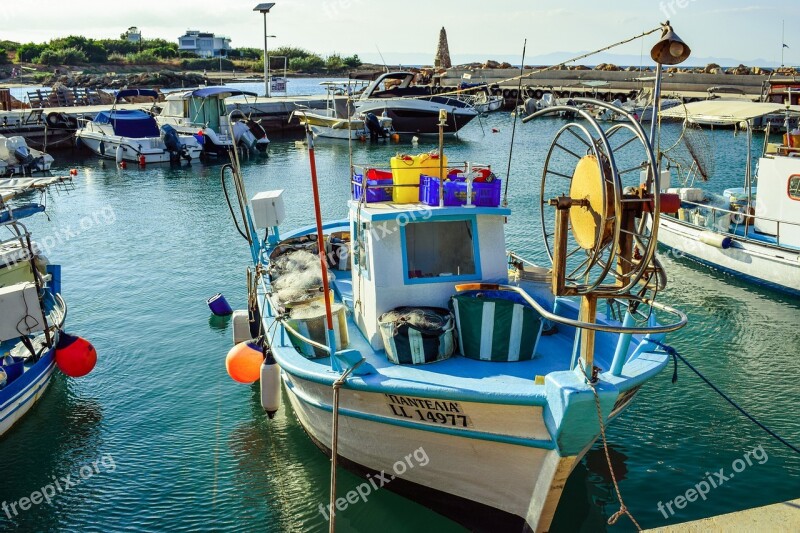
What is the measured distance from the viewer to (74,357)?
1145 cm

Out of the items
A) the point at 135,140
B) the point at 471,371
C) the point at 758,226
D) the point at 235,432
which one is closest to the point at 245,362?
the point at 235,432

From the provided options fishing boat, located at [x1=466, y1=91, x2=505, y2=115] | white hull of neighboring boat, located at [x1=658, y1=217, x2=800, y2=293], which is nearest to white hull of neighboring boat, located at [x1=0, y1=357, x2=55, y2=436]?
white hull of neighboring boat, located at [x1=658, y1=217, x2=800, y2=293]

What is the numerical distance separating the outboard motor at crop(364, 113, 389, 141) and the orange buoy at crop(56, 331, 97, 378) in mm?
33405

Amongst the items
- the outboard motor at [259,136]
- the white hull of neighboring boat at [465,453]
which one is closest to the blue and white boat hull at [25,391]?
the white hull of neighboring boat at [465,453]

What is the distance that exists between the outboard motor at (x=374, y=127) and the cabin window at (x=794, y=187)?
2939 cm

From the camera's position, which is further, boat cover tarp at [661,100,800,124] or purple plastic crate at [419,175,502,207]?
boat cover tarp at [661,100,800,124]

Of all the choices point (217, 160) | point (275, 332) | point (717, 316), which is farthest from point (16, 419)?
point (217, 160)

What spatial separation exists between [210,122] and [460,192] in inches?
1329

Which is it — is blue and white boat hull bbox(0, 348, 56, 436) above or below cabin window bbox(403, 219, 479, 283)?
below

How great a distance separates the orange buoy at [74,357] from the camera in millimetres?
11445

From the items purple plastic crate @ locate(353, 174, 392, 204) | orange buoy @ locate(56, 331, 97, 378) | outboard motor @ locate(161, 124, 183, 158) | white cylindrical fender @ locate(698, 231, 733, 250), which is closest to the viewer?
purple plastic crate @ locate(353, 174, 392, 204)

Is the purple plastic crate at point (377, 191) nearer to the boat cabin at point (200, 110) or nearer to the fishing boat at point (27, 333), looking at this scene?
the fishing boat at point (27, 333)

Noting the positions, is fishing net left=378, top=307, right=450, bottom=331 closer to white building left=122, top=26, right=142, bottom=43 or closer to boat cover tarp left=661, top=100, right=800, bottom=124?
boat cover tarp left=661, top=100, right=800, bottom=124

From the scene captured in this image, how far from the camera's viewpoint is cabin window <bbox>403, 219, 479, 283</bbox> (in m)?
8.95
